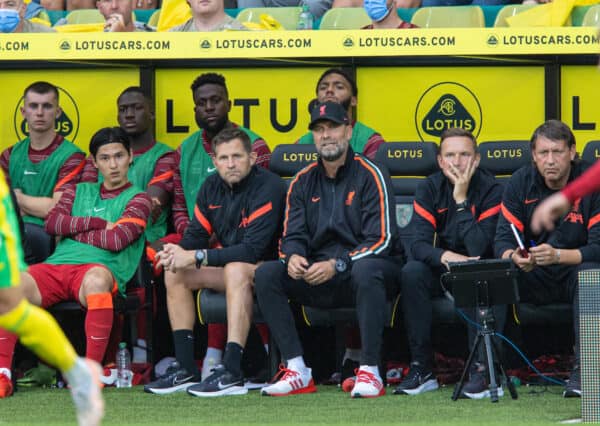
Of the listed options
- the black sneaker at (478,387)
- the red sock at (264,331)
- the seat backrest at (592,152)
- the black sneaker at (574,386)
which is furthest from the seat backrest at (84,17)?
the black sneaker at (574,386)

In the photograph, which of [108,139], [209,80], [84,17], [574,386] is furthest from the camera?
[84,17]

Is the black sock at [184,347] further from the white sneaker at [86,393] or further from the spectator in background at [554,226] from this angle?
the white sneaker at [86,393]

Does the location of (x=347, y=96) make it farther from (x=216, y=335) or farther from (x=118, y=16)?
(x=118, y=16)

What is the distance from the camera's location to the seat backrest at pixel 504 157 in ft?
27.0

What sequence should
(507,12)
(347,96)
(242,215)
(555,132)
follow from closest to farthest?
(555,132) < (242,215) < (347,96) < (507,12)

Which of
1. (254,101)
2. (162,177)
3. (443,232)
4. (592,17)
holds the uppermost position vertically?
(592,17)

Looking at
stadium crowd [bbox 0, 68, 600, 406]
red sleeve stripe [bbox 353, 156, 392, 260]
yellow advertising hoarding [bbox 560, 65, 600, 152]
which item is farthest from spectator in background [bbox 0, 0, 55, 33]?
yellow advertising hoarding [bbox 560, 65, 600, 152]

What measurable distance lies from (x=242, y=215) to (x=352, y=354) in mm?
1137

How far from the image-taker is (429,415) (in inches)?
258

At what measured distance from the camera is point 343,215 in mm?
7812

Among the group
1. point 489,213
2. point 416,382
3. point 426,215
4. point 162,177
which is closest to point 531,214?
point 489,213

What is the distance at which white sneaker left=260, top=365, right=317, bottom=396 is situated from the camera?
24.5 ft

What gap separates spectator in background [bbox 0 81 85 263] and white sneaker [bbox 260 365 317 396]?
2272mm

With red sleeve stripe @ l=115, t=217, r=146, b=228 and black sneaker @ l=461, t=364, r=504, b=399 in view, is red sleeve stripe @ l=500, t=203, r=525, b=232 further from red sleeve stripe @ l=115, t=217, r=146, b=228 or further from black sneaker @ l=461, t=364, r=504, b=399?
red sleeve stripe @ l=115, t=217, r=146, b=228
